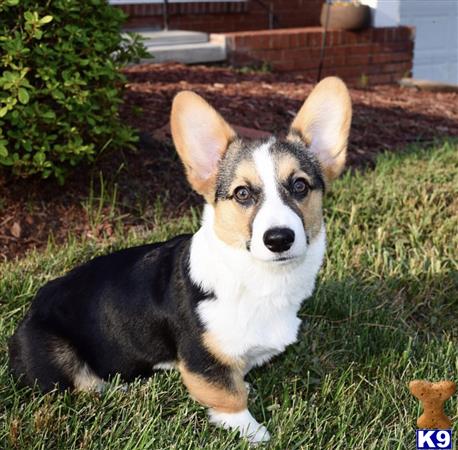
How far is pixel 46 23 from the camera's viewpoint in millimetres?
4637

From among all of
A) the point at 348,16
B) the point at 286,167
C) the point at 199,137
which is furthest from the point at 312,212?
the point at 348,16

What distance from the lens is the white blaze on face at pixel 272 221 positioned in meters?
2.77

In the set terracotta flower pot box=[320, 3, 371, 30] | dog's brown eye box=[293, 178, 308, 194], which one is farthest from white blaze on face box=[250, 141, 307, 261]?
terracotta flower pot box=[320, 3, 371, 30]

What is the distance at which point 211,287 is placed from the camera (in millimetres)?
3109

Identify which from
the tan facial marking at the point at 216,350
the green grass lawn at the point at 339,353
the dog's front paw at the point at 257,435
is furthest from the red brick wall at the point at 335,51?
the dog's front paw at the point at 257,435

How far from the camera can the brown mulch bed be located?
16.6ft

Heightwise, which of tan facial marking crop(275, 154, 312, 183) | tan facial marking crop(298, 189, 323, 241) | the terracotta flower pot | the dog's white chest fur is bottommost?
the dog's white chest fur

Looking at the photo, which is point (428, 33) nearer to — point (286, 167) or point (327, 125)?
point (327, 125)

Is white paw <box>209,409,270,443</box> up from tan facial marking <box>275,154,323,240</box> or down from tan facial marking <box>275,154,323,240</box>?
down

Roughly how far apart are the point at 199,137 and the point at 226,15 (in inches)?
332

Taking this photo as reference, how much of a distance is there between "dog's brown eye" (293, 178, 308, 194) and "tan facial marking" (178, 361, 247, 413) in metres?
0.86

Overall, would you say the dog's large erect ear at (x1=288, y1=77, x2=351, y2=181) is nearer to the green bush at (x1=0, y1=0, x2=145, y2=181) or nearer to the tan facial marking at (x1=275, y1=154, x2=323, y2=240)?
the tan facial marking at (x1=275, y1=154, x2=323, y2=240)

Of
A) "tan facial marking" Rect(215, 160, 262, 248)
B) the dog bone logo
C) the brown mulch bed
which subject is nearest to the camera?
the dog bone logo

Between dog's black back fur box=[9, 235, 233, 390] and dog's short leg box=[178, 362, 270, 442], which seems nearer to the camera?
dog's short leg box=[178, 362, 270, 442]
